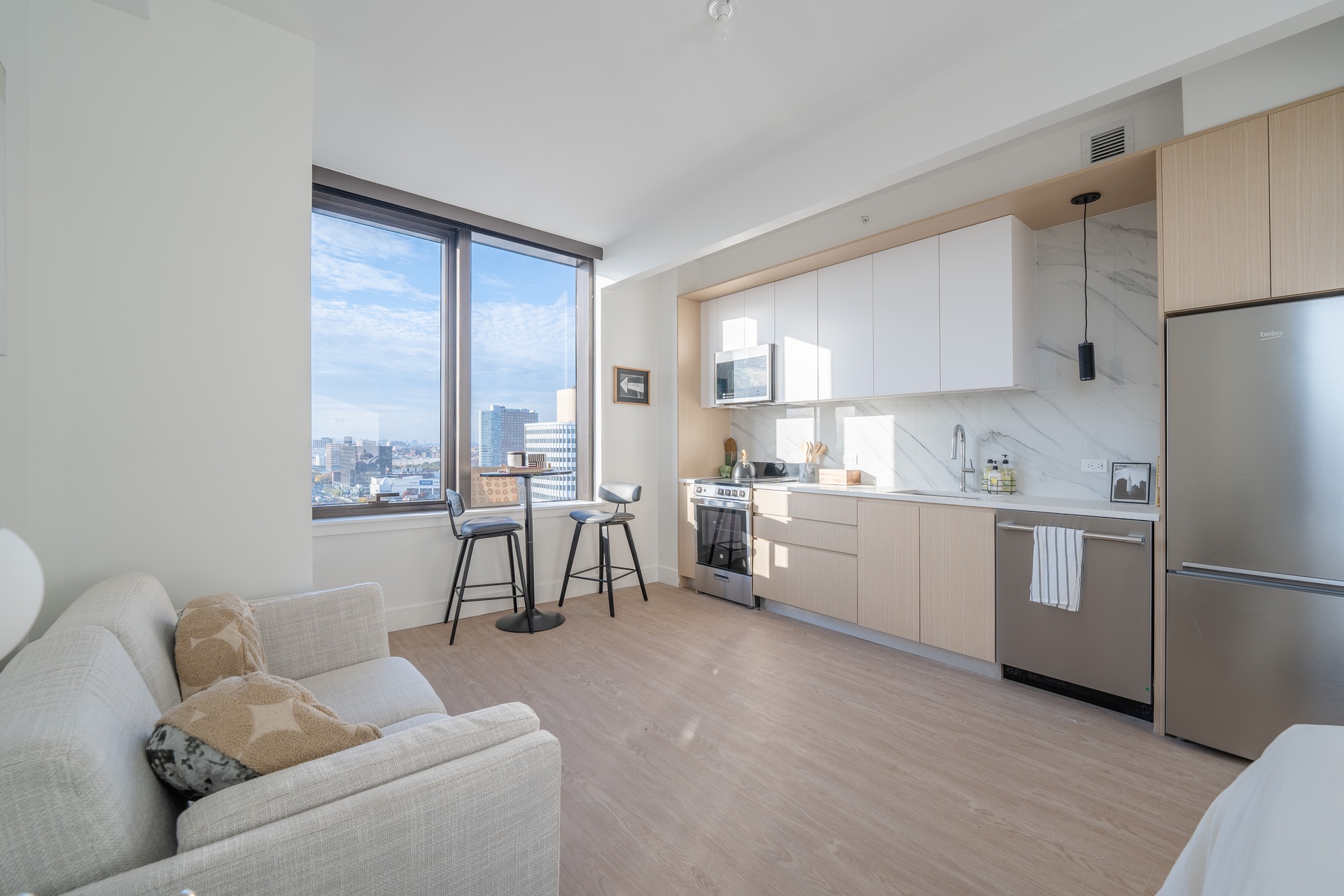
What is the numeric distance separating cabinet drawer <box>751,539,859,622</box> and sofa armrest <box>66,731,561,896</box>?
2761 millimetres

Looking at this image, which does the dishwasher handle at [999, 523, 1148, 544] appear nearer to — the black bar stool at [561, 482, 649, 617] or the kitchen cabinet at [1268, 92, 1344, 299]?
the kitchen cabinet at [1268, 92, 1344, 299]

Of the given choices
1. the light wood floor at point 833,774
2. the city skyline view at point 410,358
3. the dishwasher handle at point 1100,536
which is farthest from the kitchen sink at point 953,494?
the city skyline view at point 410,358

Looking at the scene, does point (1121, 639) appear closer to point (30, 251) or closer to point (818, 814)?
point (818, 814)

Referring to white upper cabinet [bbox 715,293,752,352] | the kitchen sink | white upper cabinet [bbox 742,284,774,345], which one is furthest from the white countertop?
white upper cabinet [bbox 715,293,752,352]

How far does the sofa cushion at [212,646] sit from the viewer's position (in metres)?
1.45

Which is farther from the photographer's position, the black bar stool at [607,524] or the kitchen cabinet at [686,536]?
the kitchen cabinet at [686,536]

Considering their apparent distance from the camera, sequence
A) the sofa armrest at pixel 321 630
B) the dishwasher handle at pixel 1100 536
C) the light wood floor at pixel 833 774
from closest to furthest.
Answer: the light wood floor at pixel 833 774 → the sofa armrest at pixel 321 630 → the dishwasher handle at pixel 1100 536

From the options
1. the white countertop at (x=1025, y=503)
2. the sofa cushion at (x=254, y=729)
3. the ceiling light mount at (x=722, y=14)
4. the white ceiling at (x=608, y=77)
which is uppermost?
the white ceiling at (x=608, y=77)

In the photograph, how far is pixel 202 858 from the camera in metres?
0.77

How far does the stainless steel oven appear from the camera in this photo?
4.19m

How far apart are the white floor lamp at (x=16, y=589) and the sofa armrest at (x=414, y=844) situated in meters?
0.37

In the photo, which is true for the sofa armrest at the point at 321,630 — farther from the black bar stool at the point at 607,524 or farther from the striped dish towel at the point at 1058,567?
the striped dish towel at the point at 1058,567

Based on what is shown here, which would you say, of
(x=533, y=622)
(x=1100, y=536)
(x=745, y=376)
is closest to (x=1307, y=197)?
(x=1100, y=536)

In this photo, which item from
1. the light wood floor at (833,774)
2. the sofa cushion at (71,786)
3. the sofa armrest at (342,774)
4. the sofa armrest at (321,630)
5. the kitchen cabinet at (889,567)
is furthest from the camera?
the kitchen cabinet at (889,567)
